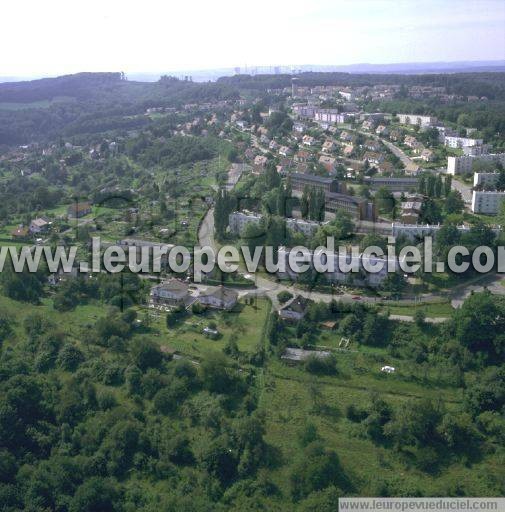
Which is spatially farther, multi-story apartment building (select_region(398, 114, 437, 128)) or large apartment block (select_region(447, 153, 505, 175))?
multi-story apartment building (select_region(398, 114, 437, 128))

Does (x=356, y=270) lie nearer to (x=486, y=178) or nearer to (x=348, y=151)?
(x=486, y=178)

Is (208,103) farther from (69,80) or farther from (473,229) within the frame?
(473,229)

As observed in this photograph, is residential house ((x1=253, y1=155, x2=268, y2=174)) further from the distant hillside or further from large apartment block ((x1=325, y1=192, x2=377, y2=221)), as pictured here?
the distant hillside

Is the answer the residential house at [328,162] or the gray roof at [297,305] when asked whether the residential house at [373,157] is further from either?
the gray roof at [297,305]

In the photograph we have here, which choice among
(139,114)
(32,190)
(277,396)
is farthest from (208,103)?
(277,396)

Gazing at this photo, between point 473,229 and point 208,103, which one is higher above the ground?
point 208,103

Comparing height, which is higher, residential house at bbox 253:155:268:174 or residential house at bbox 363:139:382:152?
residential house at bbox 363:139:382:152

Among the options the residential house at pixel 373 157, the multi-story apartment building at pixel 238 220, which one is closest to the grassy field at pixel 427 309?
the multi-story apartment building at pixel 238 220

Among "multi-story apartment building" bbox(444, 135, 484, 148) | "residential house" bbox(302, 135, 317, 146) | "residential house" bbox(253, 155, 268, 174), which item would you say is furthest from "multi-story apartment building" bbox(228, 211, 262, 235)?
"multi-story apartment building" bbox(444, 135, 484, 148)
